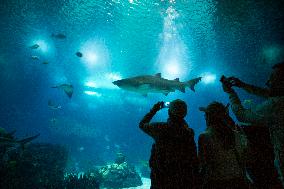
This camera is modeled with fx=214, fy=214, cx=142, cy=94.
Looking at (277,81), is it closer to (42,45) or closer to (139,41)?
(139,41)

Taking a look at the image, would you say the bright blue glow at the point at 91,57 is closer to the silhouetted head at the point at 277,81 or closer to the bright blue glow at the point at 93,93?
the bright blue glow at the point at 93,93

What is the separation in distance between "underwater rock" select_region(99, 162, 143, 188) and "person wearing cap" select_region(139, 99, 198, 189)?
11095mm

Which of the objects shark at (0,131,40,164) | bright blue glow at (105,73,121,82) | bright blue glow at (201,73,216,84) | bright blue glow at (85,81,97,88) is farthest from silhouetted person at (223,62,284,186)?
bright blue glow at (85,81,97,88)

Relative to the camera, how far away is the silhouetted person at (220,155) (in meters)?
2.62

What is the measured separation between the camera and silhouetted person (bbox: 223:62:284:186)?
2.48 m

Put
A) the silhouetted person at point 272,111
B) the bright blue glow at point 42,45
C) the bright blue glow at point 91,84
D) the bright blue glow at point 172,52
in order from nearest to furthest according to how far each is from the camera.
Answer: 1. the silhouetted person at point 272,111
2. the bright blue glow at point 172,52
3. the bright blue glow at point 42,45
4. the bright blue glow at point 91,84

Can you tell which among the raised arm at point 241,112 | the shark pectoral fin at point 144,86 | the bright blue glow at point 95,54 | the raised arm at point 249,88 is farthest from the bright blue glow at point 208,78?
the raised arm at point 241,112

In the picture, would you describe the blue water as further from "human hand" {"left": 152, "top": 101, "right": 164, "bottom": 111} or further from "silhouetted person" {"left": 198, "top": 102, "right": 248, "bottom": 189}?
"silhouetted person" {"left": 198, "top": 102, "right": 248, "bottom": 189}

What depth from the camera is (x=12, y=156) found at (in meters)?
8.89

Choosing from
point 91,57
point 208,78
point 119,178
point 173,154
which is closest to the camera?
point 173,154

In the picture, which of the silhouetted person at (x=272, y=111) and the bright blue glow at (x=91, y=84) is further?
the bright blue glow at (x=91, y=84)

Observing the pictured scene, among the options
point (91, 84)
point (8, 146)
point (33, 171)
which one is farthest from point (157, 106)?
point (91, 84)

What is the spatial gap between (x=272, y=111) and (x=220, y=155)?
0.81 meters

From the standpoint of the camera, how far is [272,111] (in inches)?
99.9
